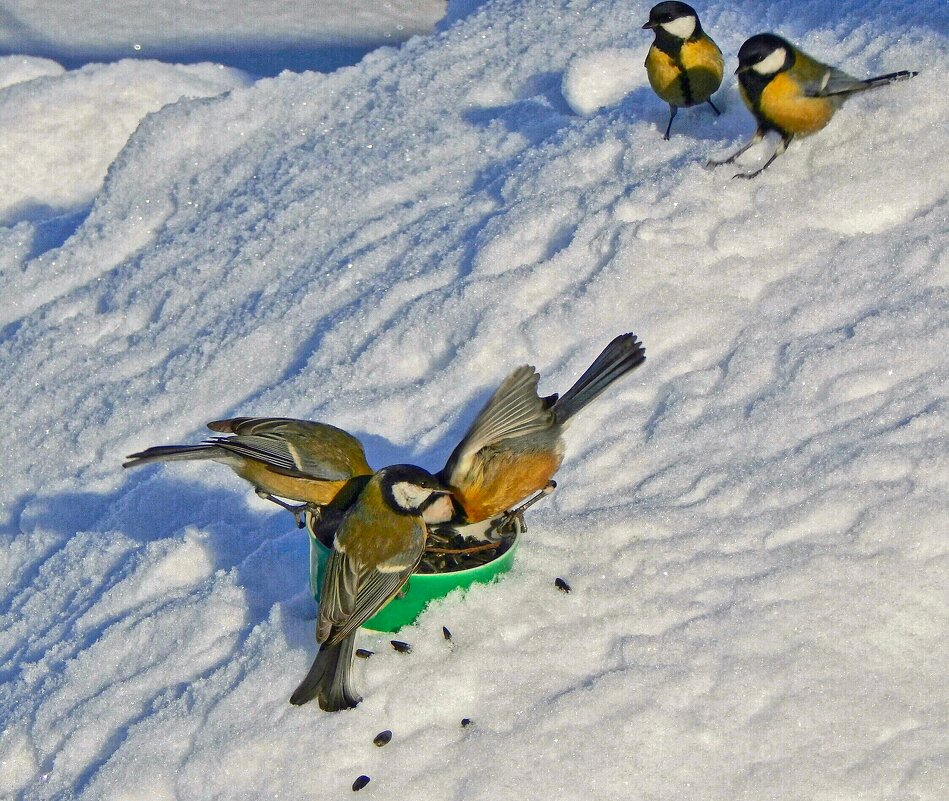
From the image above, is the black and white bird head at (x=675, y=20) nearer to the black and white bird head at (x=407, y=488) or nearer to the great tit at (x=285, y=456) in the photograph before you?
the great tit at (x=285, y=456)

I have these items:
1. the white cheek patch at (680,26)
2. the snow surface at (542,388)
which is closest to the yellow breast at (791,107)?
the snow surface at (542,388)

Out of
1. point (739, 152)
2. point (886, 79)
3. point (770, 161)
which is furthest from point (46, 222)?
point (886, 79)

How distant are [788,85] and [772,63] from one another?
0.11m

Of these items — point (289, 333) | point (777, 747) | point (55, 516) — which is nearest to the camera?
point (777, 747)

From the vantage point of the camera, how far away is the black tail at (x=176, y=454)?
3.43m

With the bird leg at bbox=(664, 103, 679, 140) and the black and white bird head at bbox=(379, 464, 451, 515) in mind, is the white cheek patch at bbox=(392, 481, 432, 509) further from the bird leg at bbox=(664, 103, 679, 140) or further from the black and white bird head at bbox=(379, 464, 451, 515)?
the bird leg at bbox=(664, 103, 679, 140)

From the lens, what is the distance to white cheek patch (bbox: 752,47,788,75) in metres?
4.36

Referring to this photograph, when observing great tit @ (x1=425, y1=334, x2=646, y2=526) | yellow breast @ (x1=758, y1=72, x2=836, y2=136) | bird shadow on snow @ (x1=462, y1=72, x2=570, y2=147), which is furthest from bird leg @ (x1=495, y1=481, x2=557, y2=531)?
bird shadow on snow @ (x1=462, y1=72, x2=570, y2=147)

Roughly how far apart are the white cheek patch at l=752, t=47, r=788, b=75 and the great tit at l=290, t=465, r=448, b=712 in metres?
2.22

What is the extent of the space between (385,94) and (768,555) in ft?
12.3

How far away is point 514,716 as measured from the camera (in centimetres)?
296

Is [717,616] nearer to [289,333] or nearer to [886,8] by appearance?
[289,333]

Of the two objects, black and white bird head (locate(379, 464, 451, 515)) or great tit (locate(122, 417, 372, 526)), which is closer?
black and white bird head (locate(379, 464, 451, 515))

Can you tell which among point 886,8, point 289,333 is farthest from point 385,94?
point 886,8
